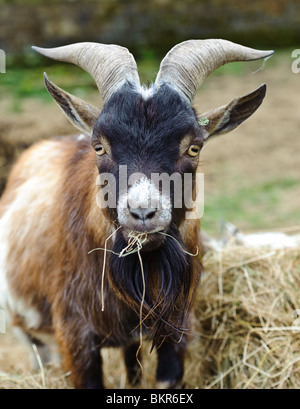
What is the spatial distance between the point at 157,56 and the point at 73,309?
375 inches

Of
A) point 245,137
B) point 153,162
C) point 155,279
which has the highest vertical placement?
point 245,137

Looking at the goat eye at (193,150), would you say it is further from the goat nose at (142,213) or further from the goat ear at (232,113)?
the goat nose at (142,213)

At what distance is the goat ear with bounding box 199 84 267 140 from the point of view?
12.1 ft

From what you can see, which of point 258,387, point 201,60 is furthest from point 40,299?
point 201,60

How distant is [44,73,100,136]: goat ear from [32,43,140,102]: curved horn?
15cm

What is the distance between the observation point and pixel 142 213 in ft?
9.86

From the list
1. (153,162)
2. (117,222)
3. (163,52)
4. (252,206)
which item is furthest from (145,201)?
(163,52)

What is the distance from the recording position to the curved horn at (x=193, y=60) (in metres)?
3.49

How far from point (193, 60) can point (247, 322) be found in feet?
7.02

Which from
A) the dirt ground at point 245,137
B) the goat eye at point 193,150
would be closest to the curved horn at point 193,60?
the goat eye at point 193,150

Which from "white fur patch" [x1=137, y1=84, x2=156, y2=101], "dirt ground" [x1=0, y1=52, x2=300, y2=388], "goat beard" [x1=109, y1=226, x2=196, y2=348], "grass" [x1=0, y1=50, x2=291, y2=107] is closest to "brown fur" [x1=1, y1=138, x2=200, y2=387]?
"goat beard" [x1=109, y1=226, x2=196, y2=348]

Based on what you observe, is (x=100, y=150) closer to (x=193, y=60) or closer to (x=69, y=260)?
(x=193, y=60)

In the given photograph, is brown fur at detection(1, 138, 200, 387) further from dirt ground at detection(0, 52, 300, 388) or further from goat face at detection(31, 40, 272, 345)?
dirt ground at detection(0, 52, 300, 388)
